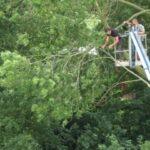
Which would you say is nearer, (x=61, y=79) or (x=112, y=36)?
(x=61, y=79)

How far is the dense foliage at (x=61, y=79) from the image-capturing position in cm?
1077

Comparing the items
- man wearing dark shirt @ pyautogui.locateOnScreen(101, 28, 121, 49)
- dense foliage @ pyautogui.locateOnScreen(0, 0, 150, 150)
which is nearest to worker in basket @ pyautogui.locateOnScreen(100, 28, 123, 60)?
man wearing dark shirt @ pyautogui.locateOnScreen(101, 28, 121, 49)

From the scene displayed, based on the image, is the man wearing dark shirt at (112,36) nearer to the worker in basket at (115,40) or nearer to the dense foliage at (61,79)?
the worker in basket at (115,40)

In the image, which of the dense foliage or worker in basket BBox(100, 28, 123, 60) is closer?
the dense foliage

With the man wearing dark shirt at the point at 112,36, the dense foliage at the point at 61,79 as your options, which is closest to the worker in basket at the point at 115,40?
the man wearing dark shirt at the point at 112,36

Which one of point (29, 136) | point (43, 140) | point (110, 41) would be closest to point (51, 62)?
point (110, 41)

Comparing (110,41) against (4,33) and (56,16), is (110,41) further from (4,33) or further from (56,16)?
(4,33)

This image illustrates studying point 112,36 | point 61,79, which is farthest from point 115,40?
point 61,79

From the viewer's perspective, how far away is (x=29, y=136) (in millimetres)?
13688

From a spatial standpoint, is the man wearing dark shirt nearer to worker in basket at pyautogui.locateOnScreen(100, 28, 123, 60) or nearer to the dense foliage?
worker in basket at pyautogui.locateOnScreen(100, 28, 123, 60)

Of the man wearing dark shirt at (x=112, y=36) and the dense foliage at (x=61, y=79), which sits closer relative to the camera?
the dense foliage at (x=61, y=79)

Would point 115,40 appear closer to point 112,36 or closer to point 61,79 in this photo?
point 112,36

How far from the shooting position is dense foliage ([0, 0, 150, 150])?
35.3 feet

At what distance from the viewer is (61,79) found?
11.1m
